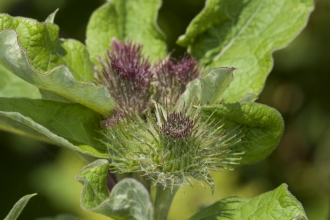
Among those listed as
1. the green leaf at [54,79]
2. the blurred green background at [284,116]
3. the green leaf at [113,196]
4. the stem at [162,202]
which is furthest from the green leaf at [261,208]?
the blurred green background at [284,116]

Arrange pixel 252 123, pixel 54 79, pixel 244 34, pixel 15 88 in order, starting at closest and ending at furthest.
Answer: pixel 54 79 < pixel 252 123 < pixel 15 88 < pixel 244 34

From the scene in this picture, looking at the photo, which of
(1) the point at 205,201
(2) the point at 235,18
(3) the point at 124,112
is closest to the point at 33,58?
(3) the point at 124,112

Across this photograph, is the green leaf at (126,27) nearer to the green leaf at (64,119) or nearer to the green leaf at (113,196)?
the green leaf at (64,119)

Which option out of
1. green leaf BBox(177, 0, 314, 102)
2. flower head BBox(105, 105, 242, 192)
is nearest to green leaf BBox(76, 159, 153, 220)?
flower head BBox(105, 105, 242, 192)

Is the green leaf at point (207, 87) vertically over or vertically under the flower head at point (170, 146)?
over

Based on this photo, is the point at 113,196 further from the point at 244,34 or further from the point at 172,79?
the point at 244,34

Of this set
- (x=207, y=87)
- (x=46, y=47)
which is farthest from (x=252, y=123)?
(x=46, y=47)

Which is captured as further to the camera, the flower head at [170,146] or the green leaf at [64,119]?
the green leaf at [64,119]
